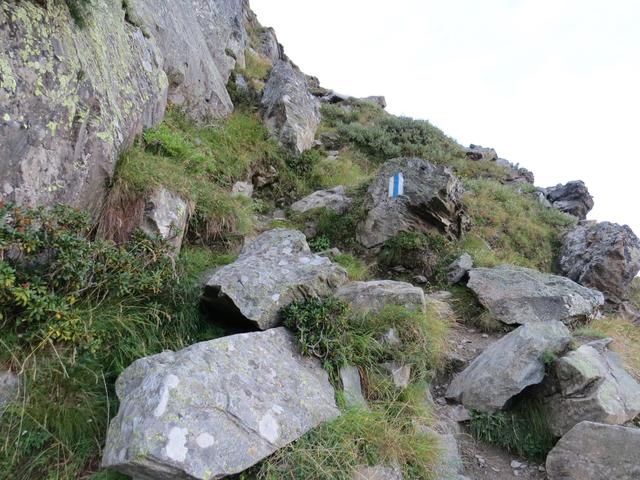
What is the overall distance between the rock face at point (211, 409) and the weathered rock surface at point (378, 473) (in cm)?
48

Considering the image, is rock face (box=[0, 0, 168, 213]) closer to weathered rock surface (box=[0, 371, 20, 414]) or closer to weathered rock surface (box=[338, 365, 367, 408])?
weathered rock surface (box=[0, 371, 20, 414])

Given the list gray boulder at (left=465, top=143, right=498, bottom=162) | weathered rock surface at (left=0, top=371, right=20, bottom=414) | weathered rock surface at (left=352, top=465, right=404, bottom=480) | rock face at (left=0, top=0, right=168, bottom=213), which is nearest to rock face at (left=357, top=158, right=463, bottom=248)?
rock face at (left=0, top=0, right=168, bottom=213)

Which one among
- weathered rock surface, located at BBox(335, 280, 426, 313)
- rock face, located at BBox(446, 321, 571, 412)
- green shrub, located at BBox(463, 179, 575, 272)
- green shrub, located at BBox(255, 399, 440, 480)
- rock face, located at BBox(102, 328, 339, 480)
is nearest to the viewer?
rock face, located at BBox(102, 328, 339, 480)

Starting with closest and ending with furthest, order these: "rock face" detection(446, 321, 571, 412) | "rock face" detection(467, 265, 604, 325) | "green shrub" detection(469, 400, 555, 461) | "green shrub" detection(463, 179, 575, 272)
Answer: "green shrub" detection(469, 400, 555, 461) < "rock face" detection(446, 321, 571, 412) < "rock face" detection(467, 265, 604, 325) < "green shrub" detection(463, 179, 575, 272)

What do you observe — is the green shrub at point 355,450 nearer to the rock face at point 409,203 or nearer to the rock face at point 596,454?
the rock face at point 596,454

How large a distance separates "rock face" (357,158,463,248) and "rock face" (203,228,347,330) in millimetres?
3197

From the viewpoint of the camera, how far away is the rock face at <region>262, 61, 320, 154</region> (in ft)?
35.5

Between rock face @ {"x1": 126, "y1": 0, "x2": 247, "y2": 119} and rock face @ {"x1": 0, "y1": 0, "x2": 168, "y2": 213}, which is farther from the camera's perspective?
rock face @ {"x1": 126, "y1": 0, "x2": 247, "y2": 119}

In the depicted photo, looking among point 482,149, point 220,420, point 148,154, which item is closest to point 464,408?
point 220,420

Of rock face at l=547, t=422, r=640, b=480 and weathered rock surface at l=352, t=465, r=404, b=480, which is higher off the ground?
rock face at l=547, t=422, r=640, b=480

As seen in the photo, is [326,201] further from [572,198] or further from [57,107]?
[572,198]

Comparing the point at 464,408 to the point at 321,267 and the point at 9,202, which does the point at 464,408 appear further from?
the point at 9,202

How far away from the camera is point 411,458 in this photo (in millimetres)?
3342

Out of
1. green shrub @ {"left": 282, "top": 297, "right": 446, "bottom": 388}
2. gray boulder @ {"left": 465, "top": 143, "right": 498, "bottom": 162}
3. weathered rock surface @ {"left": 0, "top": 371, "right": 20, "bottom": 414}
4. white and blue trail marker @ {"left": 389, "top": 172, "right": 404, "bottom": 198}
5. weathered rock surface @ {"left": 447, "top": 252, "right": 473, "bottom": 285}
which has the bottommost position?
weathered rock surface @ {"left": 0, "top": 371, "right": 20, "bottom": 414}
